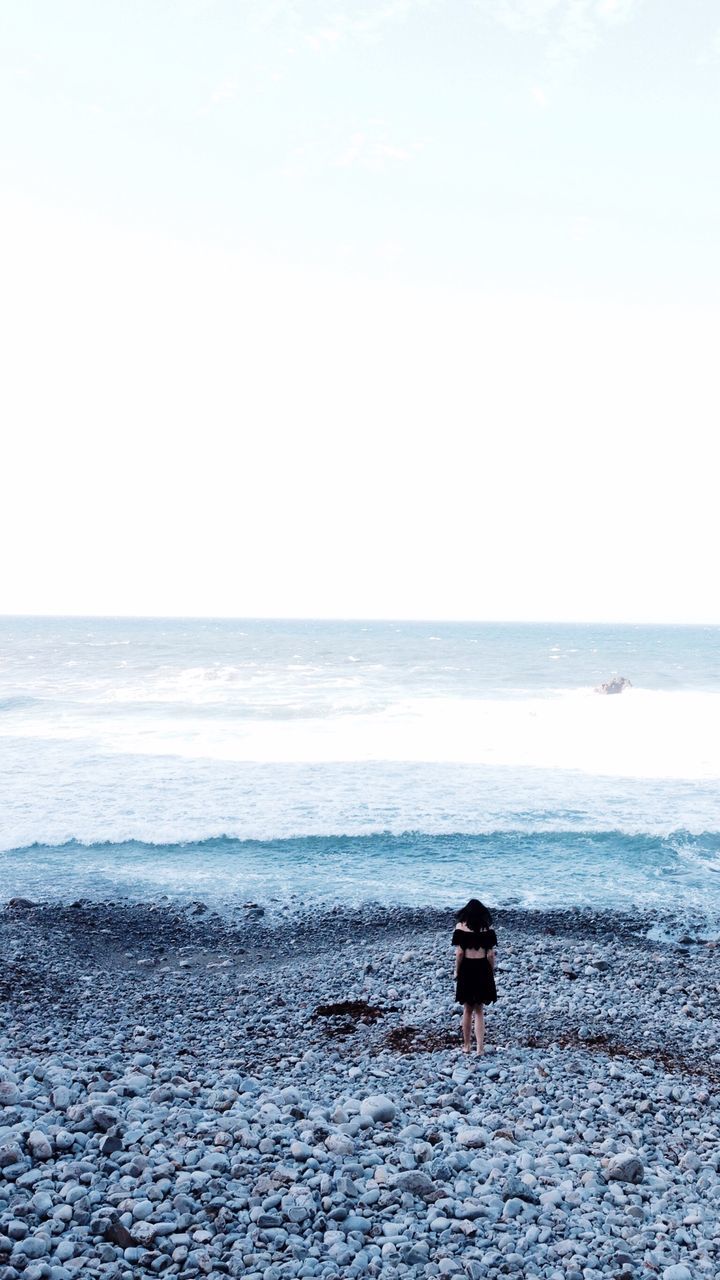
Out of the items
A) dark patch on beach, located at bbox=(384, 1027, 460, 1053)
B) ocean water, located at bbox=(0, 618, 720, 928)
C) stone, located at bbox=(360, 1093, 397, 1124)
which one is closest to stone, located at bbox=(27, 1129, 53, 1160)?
stone, located at bbox=(360, 1093, 397, 1124)

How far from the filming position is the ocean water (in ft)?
52.2

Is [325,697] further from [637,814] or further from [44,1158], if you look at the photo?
[44,1158]

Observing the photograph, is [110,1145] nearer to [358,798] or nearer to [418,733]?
[358,798]

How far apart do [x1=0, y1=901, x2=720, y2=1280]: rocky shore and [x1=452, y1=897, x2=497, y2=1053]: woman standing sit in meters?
0.38

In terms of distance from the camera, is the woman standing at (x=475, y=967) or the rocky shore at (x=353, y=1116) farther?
the woman standing at (x=475, y=967)

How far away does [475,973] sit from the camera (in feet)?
28.2

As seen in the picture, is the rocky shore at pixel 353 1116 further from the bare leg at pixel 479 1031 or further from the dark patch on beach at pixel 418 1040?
the bare leg at pixel 479 1031

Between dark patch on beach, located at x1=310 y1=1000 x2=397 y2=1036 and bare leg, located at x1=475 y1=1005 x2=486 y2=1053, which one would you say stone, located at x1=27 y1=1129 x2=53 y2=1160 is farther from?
bare leg, located at x1=475 y1=1005 x2=486 y2=1053

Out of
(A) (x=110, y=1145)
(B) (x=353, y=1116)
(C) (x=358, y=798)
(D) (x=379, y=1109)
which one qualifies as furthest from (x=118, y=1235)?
(C) (x=358, y=798)

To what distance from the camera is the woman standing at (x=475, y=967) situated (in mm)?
8547

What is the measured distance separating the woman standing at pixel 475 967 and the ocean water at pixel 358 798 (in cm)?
631

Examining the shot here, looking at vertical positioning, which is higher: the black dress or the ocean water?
the black dress

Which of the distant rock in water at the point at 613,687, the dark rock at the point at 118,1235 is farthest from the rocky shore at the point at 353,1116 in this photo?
the distant rock in water at the point at 613,687

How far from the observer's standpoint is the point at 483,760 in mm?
27188
